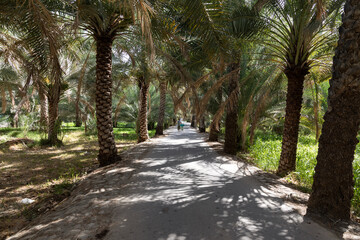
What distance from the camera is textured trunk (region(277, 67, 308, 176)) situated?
5.84 m

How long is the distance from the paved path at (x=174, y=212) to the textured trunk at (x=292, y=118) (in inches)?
54.9

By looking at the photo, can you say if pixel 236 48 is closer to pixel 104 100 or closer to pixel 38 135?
pixel 104 100

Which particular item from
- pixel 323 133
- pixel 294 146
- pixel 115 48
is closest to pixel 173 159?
pixel 294 146

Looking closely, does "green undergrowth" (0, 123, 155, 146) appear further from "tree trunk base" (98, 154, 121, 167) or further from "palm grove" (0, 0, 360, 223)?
"tree trunk base" (98, 154, 121, 167)

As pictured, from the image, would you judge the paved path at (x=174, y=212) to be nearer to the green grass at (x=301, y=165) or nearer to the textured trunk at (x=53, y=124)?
the green grass at (x=301, y=165)

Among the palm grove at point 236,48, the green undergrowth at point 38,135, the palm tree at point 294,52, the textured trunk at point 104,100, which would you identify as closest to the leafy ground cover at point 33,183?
the textured trunk at point 104,100

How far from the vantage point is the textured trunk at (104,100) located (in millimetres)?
6602

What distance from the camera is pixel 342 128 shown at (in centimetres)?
309

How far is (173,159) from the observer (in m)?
7.29

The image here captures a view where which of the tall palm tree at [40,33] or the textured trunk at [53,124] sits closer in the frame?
the tall palm tree at [40,33]

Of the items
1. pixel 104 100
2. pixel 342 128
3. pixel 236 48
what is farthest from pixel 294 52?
pixel 104 100

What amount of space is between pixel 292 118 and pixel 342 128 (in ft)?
9.78

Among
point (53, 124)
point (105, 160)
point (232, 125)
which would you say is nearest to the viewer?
point (105, 160)

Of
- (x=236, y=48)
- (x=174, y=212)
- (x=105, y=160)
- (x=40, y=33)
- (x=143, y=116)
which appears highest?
(x=236, y=48)
